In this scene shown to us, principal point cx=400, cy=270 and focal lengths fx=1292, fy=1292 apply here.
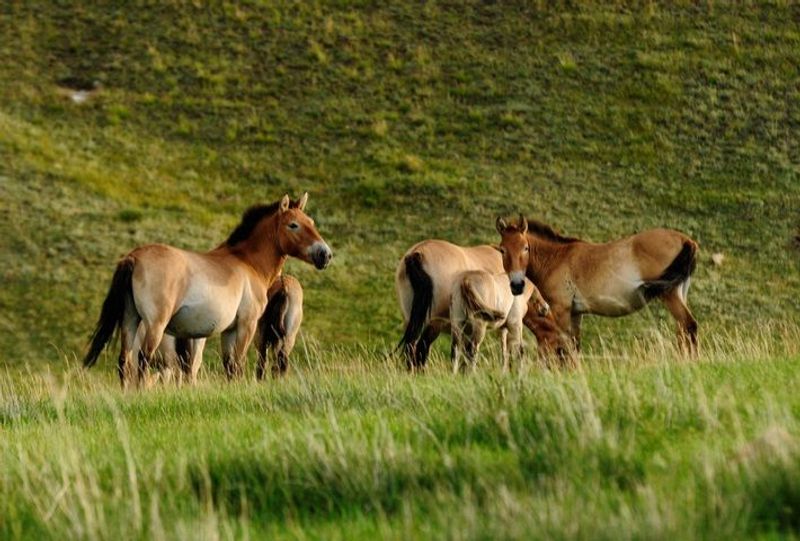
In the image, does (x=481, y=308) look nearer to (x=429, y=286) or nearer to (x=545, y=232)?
(x=429, y=286)

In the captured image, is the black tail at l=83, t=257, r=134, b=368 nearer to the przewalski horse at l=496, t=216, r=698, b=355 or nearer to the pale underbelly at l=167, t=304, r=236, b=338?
the pale underbelly at l=167, t=304, r=236, b=338

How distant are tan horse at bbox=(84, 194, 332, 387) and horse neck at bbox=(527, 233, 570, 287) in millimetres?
2809

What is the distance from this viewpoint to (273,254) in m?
17.8

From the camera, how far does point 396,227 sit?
35.5 m

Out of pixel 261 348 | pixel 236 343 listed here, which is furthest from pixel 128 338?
pixel 261 348

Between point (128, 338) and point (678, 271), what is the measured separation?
751 centimetres

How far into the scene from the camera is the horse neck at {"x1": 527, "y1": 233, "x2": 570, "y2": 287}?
698 inches

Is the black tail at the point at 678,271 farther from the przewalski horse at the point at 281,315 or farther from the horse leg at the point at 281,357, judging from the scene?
the przewalski horse at the point at 281,315

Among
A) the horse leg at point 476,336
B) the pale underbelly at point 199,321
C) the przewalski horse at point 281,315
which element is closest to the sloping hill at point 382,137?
the przewalski horse at point 281,315

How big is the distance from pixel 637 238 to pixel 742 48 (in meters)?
30.7

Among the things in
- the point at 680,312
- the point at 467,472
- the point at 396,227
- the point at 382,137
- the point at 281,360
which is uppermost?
the point at 467,472

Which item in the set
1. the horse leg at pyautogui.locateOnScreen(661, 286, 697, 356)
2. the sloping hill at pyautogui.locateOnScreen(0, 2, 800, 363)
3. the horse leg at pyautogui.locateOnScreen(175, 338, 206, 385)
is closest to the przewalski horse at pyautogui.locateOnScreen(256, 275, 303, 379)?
the horse leg at pyautogui.locateOnScreen(175, 338, 206, 385)

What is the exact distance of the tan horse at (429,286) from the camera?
17828mm

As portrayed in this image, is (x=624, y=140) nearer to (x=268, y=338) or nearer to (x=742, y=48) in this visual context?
(x=742, y=48)
